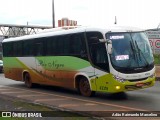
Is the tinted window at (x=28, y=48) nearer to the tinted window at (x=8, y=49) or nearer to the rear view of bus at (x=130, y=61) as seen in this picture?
the tinted window at (x=8, y=49)

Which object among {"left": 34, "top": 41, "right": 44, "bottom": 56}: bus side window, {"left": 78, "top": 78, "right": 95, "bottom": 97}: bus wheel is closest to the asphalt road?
{"left": 78, "top": 78, "right": 95, "bottom": 97}: bus wheel

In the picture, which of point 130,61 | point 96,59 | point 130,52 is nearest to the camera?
point 130,61

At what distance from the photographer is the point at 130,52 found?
47.0 ft

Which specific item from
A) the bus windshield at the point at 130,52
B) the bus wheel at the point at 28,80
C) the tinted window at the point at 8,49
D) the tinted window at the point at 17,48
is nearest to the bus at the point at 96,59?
the bus windshield at the point at 130,52

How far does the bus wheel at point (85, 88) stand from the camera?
15.5m

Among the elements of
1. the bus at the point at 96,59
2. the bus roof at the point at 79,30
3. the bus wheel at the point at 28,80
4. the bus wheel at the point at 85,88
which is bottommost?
the bus wheel at the point at 28,80

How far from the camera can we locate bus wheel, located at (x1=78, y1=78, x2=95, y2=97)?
15.5 metres

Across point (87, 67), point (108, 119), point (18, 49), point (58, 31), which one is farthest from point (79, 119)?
point (18, 49)

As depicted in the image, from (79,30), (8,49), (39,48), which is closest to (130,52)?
(79,30)

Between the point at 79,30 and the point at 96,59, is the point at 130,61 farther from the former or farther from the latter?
the point at 79,30

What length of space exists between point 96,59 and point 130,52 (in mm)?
1340

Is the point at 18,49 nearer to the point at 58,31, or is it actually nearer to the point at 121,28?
the point at 58,31

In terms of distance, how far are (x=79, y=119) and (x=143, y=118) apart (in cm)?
158

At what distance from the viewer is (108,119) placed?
9.88 meters
